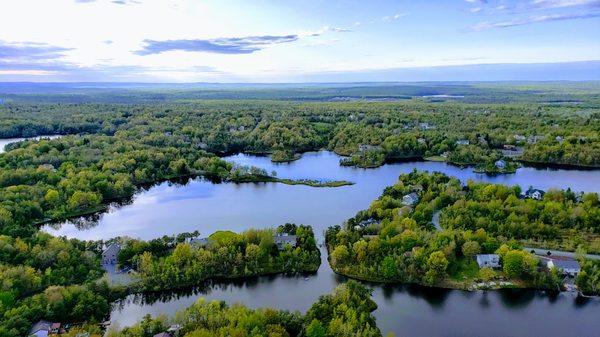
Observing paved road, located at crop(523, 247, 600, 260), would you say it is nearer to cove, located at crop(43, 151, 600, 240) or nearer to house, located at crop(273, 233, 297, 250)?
cove, located at crop(43, 151, 600, 240)

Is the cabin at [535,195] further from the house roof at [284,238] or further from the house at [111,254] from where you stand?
the house at [111,254]

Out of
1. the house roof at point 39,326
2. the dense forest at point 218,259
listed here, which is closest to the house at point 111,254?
the dense forest at point 218,259

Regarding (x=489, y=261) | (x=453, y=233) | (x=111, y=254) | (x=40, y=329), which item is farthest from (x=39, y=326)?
(x=489, y=261)

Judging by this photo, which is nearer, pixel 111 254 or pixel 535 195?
Answer: pixel 111 254

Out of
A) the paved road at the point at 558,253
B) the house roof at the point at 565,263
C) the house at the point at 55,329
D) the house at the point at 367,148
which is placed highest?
the house at the point at 367,148

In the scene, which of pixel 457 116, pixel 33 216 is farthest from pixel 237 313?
pixel 457 116

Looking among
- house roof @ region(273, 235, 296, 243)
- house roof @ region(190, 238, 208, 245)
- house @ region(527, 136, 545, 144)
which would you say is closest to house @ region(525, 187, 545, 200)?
house roof @ region(273, 235, 296, 243)

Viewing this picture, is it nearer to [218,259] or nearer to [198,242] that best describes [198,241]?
[198,242]
